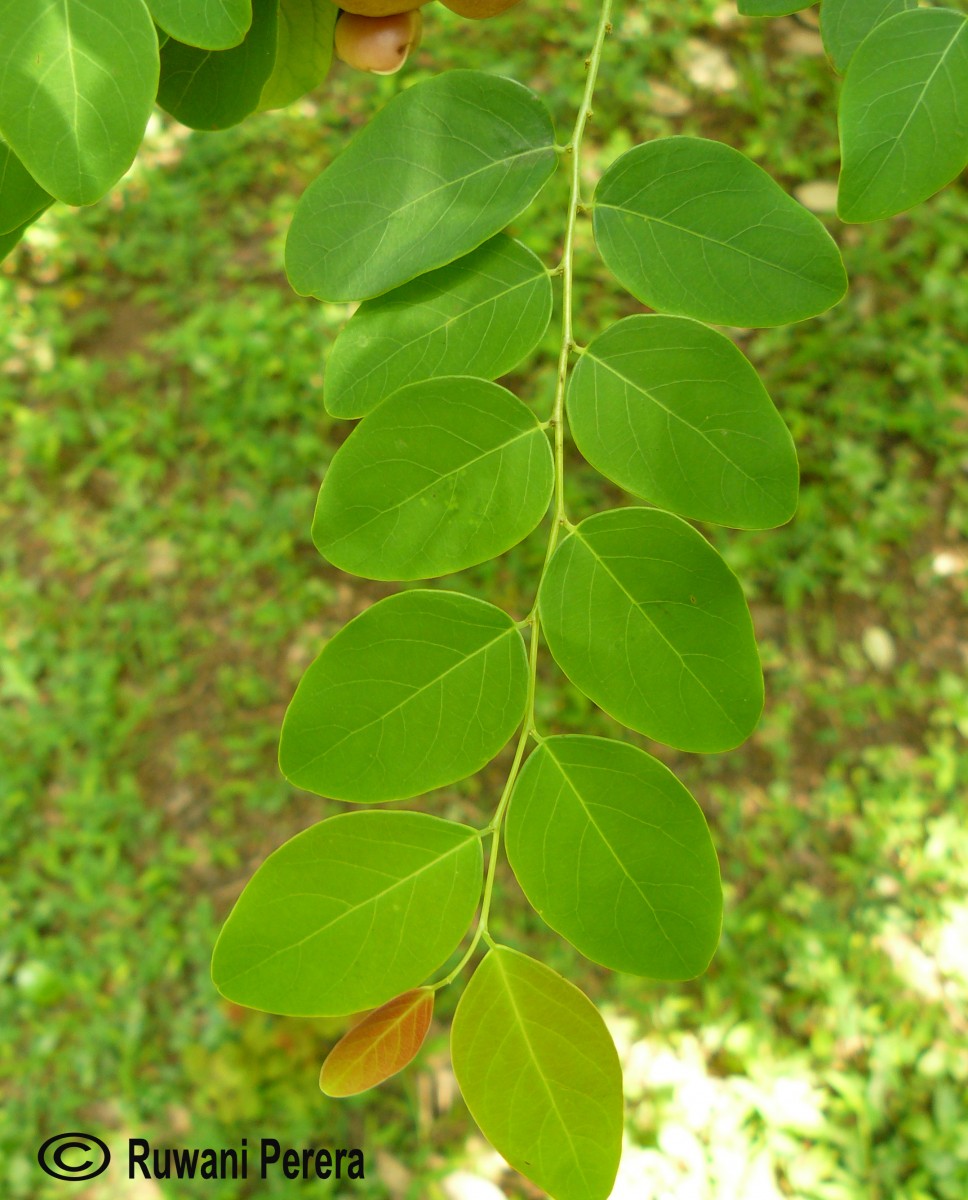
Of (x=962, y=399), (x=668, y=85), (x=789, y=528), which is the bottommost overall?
(x=789, y=528)

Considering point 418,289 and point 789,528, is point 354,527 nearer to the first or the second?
point 418,289

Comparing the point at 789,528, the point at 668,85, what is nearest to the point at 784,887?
the point at 789,528

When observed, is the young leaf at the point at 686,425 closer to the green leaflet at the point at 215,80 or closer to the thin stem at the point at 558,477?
the thin stem at the point at 558,477

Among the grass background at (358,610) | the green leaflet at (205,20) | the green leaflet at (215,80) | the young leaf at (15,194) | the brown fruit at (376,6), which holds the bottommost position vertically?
the grass background at (358,610)

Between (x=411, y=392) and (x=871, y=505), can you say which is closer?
(x=411, y=392)

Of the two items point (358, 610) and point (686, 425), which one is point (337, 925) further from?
point (358, 610)

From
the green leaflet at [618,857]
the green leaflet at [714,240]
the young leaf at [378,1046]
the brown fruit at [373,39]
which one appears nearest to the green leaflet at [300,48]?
the brown fruit at [373,39]

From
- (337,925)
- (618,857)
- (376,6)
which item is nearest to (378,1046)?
(337,925)
